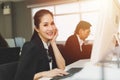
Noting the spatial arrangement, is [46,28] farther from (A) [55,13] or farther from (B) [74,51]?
(A) [55,13]

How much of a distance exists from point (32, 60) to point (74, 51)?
1.29 meters

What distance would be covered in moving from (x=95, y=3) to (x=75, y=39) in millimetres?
657

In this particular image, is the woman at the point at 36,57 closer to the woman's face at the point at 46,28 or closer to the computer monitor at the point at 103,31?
the woman's face at the point at 46,28

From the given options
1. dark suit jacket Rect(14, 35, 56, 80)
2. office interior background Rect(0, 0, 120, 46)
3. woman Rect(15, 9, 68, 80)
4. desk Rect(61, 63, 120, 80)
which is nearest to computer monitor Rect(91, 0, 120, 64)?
desk Rect(61, 63, 120, 80)

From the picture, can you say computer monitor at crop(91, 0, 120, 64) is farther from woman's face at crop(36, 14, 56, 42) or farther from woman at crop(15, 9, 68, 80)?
woman's face at crop(36, 14, 56, 42)

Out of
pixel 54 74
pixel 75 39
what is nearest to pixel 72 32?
pixel 75 39

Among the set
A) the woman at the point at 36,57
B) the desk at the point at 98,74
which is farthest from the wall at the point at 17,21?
the desk at the point at 98,74

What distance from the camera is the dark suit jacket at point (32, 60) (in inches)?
56.9

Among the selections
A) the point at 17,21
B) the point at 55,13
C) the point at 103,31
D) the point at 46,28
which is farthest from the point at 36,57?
the point at 17,21

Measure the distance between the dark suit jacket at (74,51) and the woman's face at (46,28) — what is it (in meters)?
0.66

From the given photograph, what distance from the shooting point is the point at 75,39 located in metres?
2.67

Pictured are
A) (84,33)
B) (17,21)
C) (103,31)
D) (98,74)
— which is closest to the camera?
(103,31)

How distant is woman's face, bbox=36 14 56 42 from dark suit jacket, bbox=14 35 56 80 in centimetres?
25

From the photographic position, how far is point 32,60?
4.93 feet
